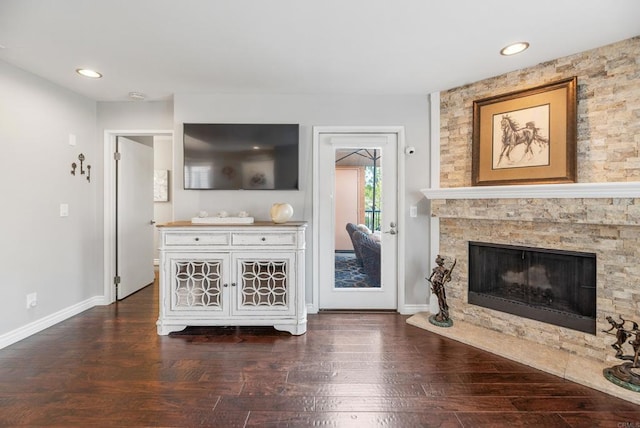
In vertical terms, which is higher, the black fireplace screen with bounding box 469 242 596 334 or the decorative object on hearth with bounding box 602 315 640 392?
the black fireplace screen with bounding box 469 242 596 334

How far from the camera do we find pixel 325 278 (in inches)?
131

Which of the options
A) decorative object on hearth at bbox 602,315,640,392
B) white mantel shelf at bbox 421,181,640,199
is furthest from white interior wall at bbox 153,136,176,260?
decorative object on hearth at bbox 602,315,640,392

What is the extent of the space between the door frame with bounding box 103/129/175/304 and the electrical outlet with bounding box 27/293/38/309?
77cm

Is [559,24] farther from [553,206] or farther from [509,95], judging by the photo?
[553,206]

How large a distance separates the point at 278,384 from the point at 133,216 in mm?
3035

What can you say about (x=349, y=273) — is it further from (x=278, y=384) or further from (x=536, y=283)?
(x=536, y=283)

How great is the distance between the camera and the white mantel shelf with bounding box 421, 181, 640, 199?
2.00 m

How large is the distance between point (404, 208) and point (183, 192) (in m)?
2.35

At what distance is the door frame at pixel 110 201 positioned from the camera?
348cm

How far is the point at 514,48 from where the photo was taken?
2.29 m

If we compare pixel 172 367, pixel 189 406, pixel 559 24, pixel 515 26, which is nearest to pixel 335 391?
pixel 189 406

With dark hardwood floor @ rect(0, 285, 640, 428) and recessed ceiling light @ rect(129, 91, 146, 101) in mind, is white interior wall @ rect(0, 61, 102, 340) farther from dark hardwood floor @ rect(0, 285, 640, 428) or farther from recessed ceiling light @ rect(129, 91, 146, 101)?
recessed ceiling light @ rect(129, 91, 146, 101)

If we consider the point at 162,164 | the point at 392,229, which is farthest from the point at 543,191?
the point at 162,164

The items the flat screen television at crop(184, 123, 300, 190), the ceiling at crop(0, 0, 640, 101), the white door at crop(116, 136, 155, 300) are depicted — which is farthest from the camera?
the white door at crop(116, 136, 155, 300)
